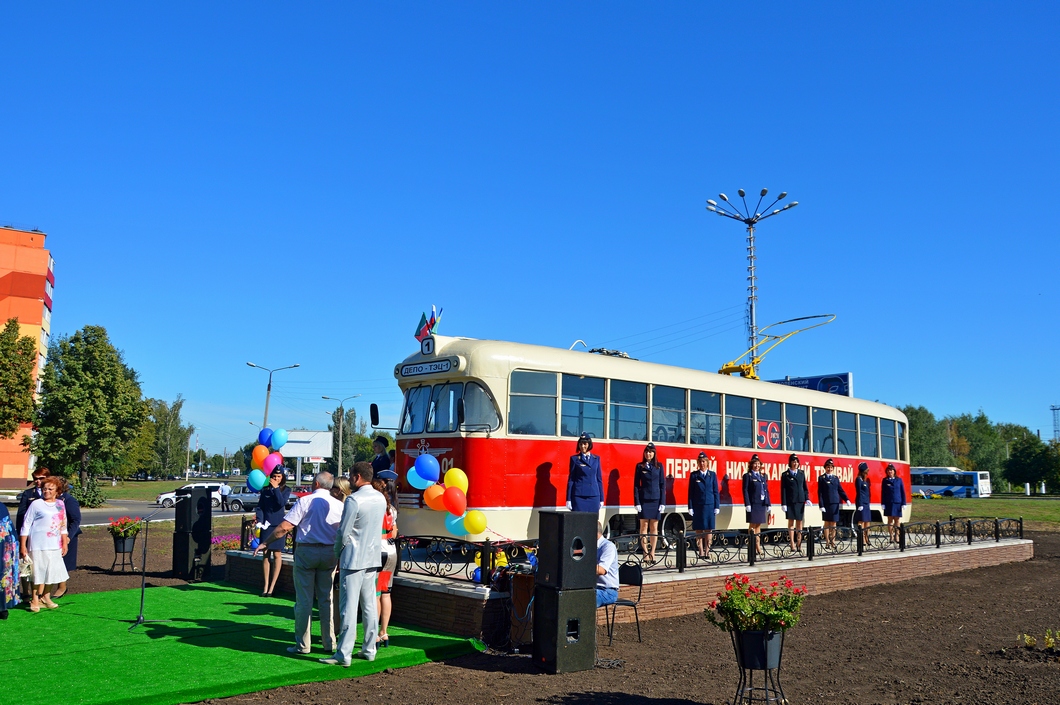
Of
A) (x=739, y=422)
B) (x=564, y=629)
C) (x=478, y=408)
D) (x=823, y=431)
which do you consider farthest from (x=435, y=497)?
(x=823, y=431)

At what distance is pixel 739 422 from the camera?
17.0m

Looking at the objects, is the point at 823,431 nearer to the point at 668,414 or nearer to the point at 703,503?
the point at 668,414

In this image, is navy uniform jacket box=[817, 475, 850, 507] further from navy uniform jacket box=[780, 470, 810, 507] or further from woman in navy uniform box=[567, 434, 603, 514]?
woman in navy uniform box=[567, 434, 603, 514]

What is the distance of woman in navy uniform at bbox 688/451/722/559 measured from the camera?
14.0 m

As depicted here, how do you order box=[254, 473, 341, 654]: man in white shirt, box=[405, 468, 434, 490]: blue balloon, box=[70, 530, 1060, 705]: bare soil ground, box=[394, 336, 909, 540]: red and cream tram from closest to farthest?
box=[70, 530, 1060, 705]: bare soil ground, box=[254, 473, 341, 654]: man in white shirt, box=[405, 468, 434, 490]: blue balloon, box=[394, 336, 909, 540]: red and cream tram

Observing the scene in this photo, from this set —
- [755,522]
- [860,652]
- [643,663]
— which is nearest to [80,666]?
[643,663]

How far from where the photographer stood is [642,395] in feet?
49.0

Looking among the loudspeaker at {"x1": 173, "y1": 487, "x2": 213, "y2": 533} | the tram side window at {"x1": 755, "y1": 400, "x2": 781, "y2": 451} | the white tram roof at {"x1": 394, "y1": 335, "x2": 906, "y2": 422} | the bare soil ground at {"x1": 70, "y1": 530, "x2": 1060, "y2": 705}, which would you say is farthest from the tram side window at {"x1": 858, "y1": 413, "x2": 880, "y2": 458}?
the loudspeaker at {"x1": 173, "y1": 487, "x2": 213, "y2": 533}

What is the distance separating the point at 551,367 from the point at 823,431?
A: 344 inches

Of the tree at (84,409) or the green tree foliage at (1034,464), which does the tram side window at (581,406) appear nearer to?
the tree at (84,409)

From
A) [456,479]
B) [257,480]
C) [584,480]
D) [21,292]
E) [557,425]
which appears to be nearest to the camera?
[456,479]

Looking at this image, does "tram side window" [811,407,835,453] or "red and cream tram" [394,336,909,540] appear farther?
"tram side window" [811,407,835,453]

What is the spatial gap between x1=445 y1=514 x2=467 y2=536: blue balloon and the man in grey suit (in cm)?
299

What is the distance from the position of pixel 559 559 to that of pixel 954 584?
36.8 ft
